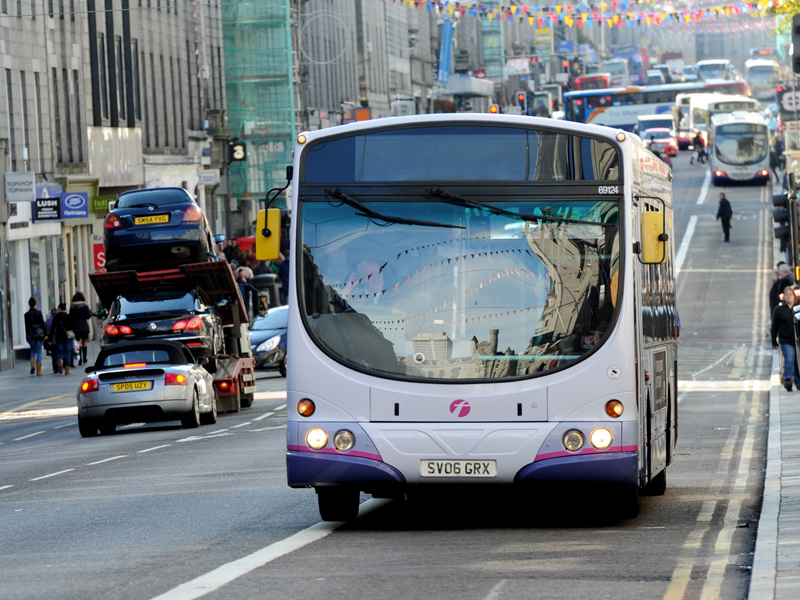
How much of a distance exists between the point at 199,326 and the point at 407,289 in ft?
48.6

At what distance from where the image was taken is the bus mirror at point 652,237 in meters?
11.2

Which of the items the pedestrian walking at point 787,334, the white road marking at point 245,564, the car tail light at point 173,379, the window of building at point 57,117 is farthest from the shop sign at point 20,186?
the white road marking at point 245,564

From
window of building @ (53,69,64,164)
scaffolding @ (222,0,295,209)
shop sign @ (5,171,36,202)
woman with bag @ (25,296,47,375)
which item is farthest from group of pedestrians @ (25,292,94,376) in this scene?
scaffolding @ (222,0,295,209)

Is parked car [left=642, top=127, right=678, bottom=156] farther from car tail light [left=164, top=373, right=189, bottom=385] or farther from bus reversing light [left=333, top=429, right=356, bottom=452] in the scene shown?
bus reversing light [left=333, top=429, right=356, bottom=452]

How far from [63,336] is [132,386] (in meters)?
14.0

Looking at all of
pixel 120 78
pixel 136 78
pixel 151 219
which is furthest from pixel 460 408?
pixel 136 78

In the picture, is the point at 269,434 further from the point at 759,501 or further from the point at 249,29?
the point at 249,29

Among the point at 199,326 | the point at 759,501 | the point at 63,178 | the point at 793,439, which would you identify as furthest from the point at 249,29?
the point at 759,501

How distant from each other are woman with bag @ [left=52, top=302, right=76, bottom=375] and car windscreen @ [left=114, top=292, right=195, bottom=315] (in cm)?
1060

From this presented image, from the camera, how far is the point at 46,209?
1641 inches

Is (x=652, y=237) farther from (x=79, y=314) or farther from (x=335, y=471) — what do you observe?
(x=79, y=314)

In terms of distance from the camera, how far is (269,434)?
2220 cm

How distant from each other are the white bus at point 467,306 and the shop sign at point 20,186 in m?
30.0

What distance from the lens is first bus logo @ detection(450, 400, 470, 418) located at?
1109cm
